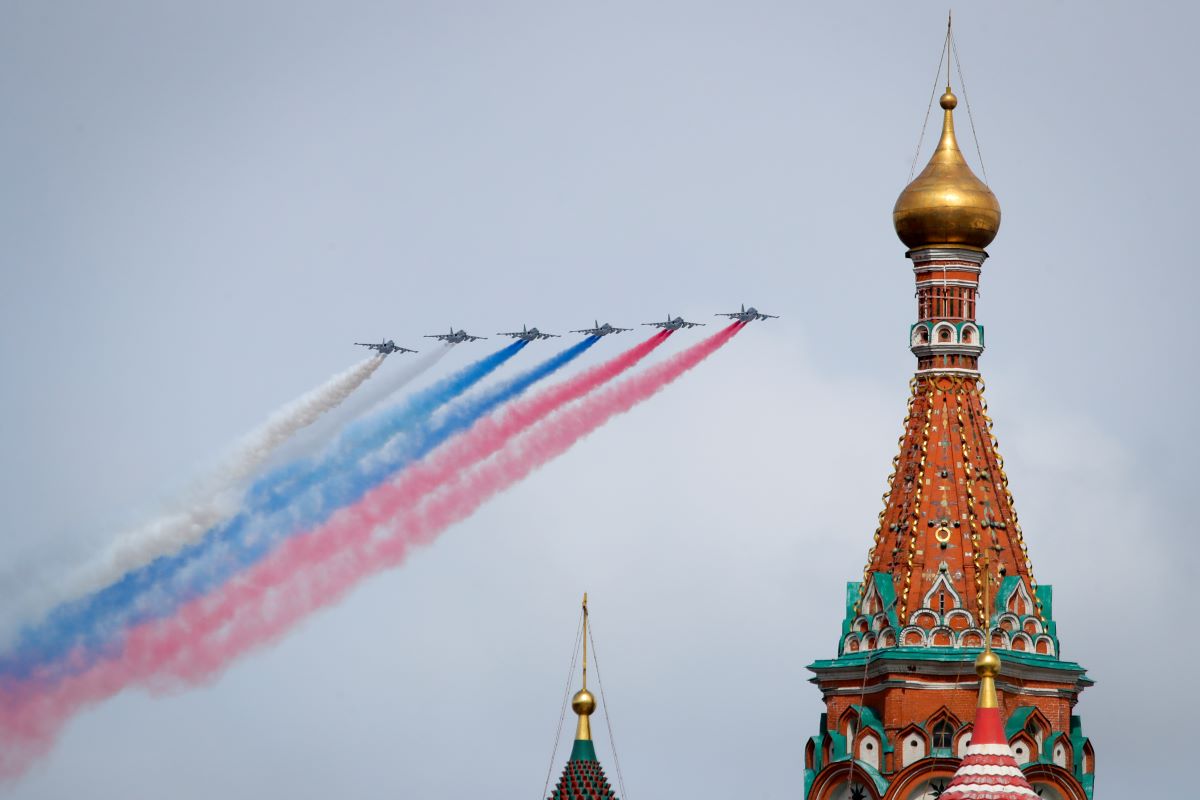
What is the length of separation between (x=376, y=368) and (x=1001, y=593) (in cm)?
1447

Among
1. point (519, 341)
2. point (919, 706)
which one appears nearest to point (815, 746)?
point (919, 706)

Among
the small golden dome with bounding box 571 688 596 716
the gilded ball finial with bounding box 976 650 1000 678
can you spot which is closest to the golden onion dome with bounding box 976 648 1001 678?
the gilded ball finial with bounding box 976 650 1000 678

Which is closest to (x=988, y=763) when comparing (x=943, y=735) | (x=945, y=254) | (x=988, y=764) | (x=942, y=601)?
(x=988, y=764)

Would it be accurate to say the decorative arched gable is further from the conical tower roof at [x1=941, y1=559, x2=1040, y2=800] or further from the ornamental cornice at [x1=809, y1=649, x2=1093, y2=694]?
the conical tower roof at [x1=941, y1=559, x2=1040, y2=800]

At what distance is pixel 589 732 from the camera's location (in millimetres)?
109062

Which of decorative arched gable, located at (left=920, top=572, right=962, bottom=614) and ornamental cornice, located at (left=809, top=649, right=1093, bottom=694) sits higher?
decorative arched gable, located at (left=920, top=572, right=962, bottom=614)

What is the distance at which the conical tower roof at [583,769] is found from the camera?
10775cm

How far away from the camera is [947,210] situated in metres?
114

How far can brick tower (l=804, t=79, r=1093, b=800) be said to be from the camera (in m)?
112

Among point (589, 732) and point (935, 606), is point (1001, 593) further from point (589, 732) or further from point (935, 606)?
point (589, 732)

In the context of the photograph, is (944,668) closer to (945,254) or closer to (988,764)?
(988,764)

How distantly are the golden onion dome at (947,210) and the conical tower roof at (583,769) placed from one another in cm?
1314

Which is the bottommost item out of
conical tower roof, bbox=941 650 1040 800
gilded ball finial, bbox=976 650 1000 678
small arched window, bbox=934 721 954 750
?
conical tower roof, bbox=941 650 1040 800

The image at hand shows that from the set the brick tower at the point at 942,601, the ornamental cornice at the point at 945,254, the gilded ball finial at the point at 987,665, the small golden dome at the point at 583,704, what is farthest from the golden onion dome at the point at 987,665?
the ornamental cornice at the point at 945,254
